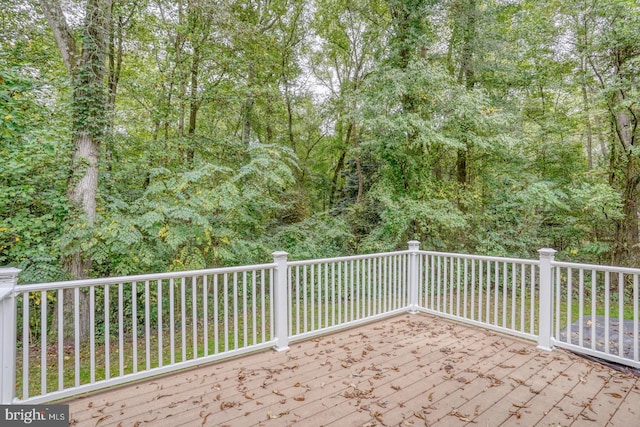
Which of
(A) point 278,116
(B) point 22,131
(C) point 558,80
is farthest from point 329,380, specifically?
(C) point 558,80

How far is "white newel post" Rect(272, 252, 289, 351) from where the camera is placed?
3.50 meters

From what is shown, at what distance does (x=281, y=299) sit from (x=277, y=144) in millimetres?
3912

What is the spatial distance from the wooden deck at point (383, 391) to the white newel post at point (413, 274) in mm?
1249

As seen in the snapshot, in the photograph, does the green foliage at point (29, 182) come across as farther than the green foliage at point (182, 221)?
No

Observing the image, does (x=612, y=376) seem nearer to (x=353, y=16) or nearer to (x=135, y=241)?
(x=135, y=241)

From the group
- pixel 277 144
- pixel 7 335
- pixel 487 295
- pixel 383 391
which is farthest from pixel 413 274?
pixel 7 335

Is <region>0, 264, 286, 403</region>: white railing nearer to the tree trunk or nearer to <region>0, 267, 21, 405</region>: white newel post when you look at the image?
<region>0, 267, 21, 405</region>: white newel post

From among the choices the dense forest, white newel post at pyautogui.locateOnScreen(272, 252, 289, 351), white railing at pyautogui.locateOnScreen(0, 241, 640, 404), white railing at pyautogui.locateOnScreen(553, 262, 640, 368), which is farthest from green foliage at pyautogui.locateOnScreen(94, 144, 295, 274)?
white railing at pyautogui.locateOnScreen(553, 262, 640, 368)

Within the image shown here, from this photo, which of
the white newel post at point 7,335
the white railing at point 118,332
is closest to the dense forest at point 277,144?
the white railing at point 118,332

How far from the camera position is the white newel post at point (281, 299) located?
3496mm

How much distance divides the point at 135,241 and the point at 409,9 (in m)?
6.59

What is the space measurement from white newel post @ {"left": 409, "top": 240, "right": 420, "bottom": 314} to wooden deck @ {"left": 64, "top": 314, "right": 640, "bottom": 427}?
1249 millimetres

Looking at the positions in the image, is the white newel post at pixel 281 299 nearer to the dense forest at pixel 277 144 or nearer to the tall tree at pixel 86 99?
the dense forest at pixel 277 144

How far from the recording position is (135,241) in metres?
4.42
